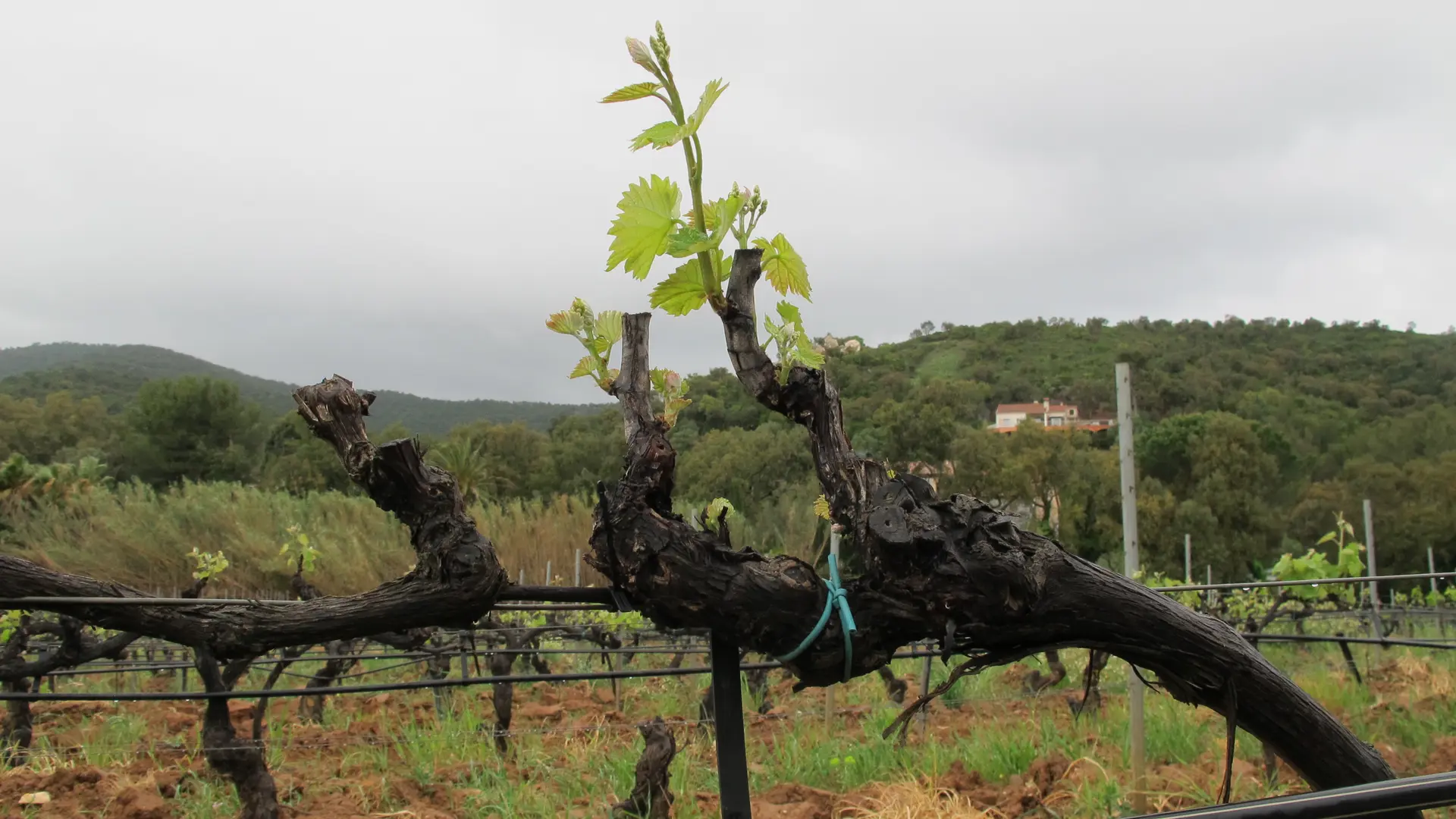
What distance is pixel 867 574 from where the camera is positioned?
148cm

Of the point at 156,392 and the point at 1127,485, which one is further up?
the point at 156,392

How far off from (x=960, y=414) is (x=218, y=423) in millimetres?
26710

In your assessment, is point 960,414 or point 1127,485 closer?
point 1127,485

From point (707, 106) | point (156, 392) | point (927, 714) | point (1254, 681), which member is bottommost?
point (927, 714)

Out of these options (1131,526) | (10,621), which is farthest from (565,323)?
(10,621)

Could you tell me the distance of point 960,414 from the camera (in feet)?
111

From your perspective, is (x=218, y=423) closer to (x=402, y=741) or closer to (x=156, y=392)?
(x=156, y=392)

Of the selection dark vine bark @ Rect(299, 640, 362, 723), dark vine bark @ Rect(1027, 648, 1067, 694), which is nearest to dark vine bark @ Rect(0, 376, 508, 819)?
dark vine bark @ Rect(299, 640, 362, 723)

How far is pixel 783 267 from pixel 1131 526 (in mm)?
3583

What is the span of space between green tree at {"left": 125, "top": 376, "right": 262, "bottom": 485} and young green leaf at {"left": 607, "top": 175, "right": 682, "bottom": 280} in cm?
3500

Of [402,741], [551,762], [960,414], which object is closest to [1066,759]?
[551,762]

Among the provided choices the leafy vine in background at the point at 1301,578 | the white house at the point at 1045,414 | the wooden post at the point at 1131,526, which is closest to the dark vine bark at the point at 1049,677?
the leafy vine in background at the point at 1301,578

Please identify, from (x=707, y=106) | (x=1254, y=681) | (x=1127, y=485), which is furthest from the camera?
(x=1127, y=485)

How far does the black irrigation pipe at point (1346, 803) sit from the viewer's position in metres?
0.92
